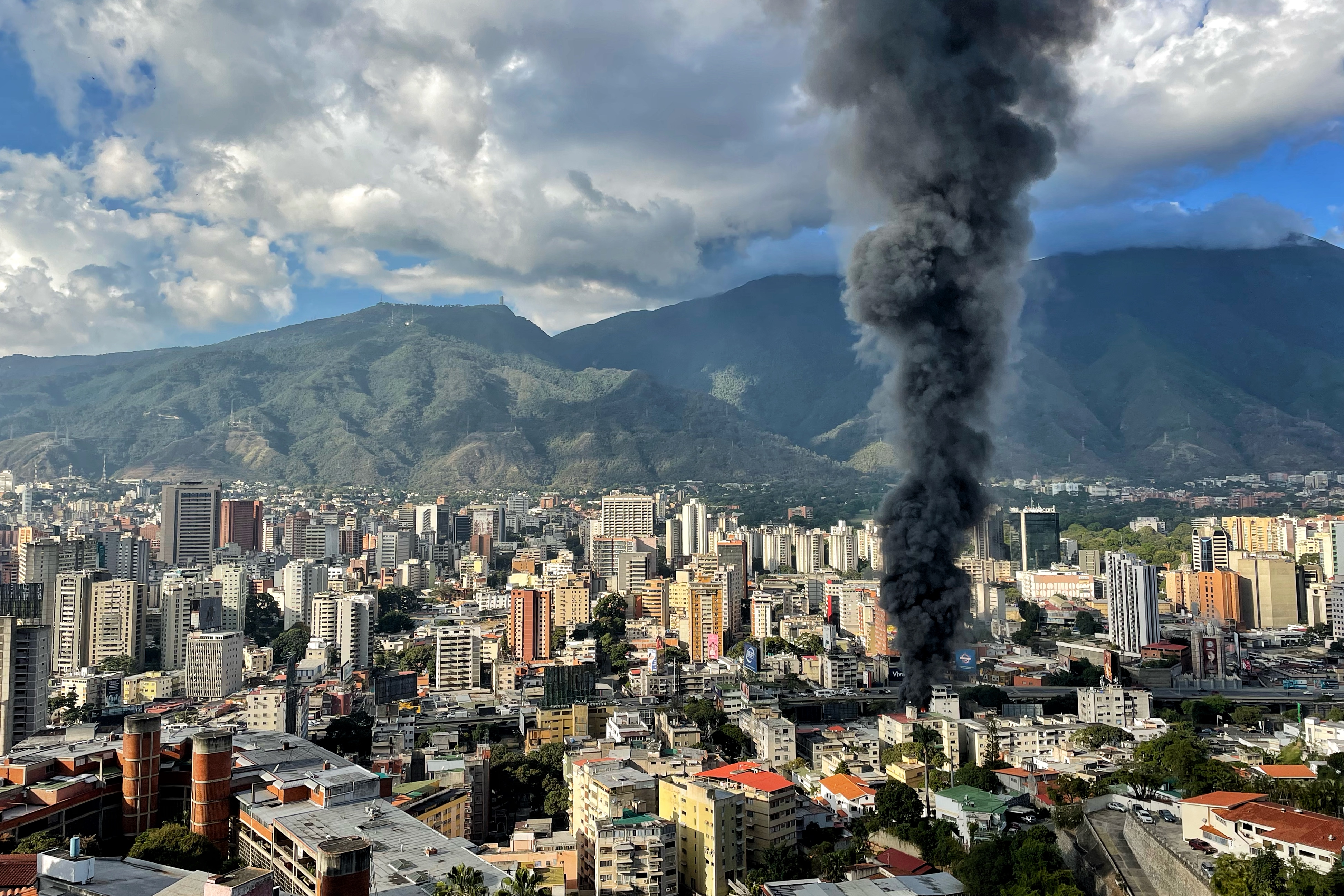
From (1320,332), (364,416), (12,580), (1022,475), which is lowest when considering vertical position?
(12,580)

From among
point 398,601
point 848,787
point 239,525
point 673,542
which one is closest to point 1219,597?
point 673,542

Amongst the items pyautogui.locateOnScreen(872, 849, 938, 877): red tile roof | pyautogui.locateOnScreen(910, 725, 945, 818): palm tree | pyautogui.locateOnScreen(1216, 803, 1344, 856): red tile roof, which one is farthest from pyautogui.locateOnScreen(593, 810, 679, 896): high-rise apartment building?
pyautogui.locateOnScreen(1216, 803, 1344, 856): red tile roof

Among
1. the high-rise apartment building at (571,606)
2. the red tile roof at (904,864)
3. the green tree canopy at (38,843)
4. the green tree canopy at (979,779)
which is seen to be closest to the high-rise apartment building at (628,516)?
the high-rise apartment building at (571,606)

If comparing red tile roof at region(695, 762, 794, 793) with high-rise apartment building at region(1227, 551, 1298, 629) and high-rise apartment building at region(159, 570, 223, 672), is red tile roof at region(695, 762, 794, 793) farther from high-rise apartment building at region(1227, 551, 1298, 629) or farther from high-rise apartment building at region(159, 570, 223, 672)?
high-rise apartment building at region(1227, 551, 1298, 629)

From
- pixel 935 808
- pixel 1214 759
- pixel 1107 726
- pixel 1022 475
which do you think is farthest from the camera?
pixel 1022 475

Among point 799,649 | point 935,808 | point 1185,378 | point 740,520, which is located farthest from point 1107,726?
point 1185,378

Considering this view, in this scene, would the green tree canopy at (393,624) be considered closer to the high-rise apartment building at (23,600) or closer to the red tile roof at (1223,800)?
the high-rise apartment building at (23,600)

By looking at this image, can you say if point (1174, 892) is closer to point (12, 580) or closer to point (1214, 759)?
point (1214, 759)
